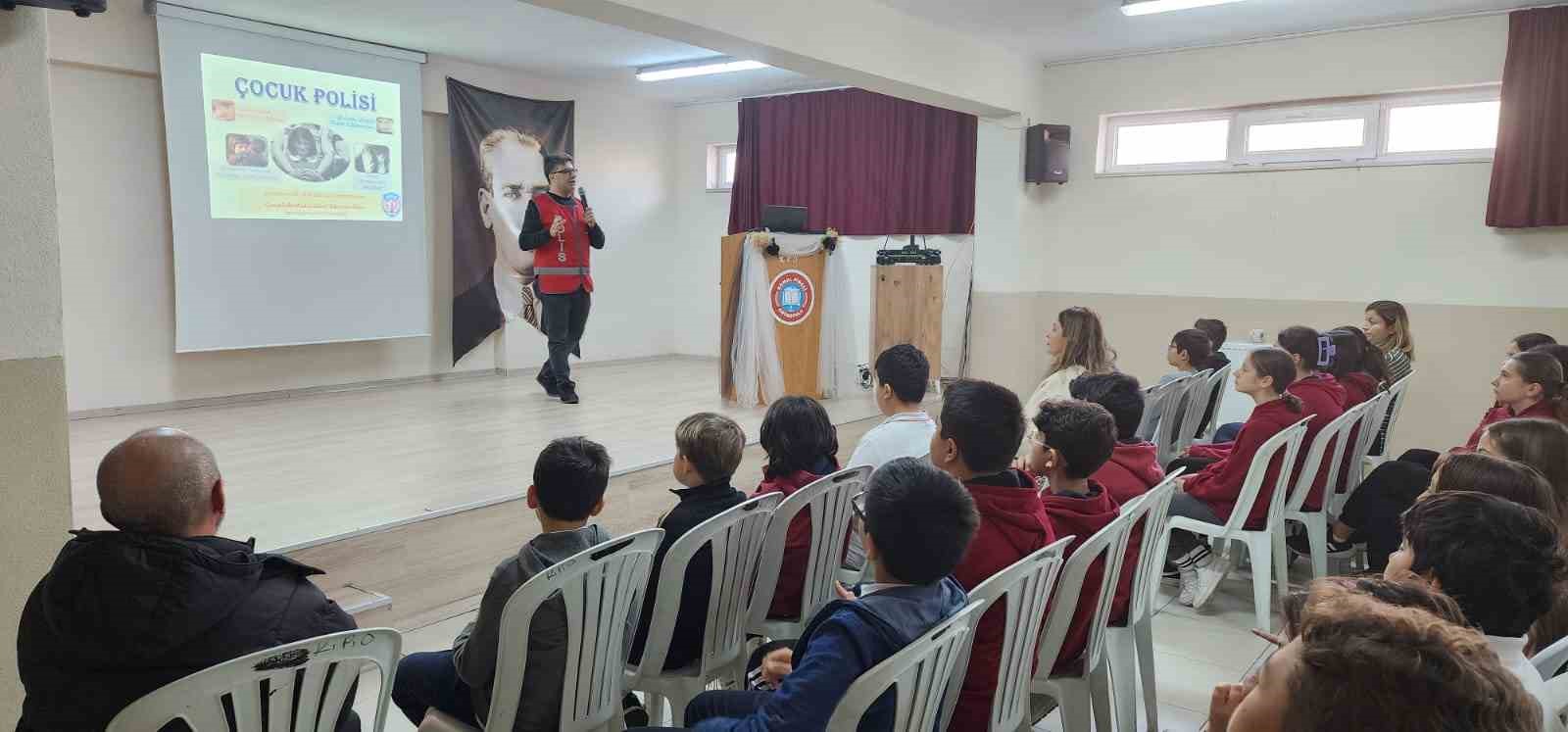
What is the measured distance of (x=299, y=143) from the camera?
642 cm

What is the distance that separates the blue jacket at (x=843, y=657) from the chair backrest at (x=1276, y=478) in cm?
197

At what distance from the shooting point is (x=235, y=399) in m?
6.27

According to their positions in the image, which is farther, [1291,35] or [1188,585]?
[1291,35]

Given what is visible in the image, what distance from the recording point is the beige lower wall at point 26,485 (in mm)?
2152

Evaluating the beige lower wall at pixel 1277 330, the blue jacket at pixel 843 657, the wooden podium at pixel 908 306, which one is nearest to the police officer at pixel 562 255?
the wooden podium at pixel 908 306

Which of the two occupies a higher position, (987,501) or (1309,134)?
(1309,134)

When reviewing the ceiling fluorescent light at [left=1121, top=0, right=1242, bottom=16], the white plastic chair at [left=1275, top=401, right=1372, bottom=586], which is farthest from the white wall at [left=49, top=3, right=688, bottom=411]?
the white plastic chair at [left=1275, top=401, right=1372, bottom=586]

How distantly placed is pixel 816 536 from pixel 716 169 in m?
7.30

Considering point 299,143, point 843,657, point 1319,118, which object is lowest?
point 843,657

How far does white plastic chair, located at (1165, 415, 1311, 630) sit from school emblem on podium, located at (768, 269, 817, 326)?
3.63 meters

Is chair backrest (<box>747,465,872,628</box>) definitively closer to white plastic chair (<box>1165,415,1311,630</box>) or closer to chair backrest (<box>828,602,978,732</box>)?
chair backrest (<box>828,602,978,732</box>)

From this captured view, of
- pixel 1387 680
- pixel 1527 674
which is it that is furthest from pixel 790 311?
pixel 1387 680

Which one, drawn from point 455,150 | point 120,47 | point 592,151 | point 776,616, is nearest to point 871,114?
point 592,151

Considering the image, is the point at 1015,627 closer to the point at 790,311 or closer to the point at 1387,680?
the point at 1387,680
